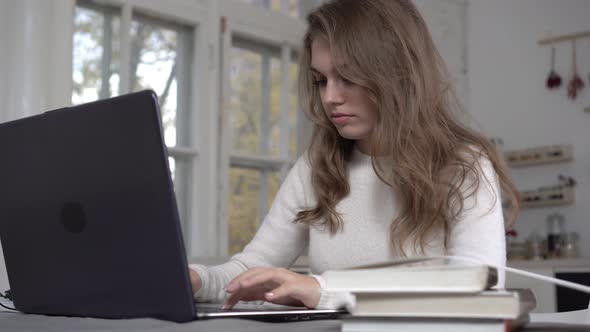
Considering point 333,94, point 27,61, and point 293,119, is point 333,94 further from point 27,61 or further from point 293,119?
point 293,119

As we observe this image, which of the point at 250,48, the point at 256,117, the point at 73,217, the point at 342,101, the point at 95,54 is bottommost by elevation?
the point at 73,217

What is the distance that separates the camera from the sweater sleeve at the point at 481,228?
1333 mm

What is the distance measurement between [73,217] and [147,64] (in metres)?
2.37

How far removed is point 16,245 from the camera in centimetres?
105

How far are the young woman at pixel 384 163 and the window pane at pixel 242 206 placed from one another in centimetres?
189

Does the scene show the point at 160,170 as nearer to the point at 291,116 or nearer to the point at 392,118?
the point at 392,118

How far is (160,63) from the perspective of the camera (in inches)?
129

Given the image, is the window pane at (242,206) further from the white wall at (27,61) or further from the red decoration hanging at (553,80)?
the red decoration hanging at (553,80)

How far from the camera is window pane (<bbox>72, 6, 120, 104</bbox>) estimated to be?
9.78ft

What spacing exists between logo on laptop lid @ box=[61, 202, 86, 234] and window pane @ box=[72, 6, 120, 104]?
209 centimetres

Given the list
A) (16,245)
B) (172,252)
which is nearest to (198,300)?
(16,245)

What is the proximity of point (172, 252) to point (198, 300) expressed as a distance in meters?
0.49

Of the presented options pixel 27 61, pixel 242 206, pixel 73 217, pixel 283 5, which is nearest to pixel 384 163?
pixel 73 217

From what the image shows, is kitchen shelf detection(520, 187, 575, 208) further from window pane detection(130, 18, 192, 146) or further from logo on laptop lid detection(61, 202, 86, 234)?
logo on laptop lid detection(61, 202, 86, 234)
